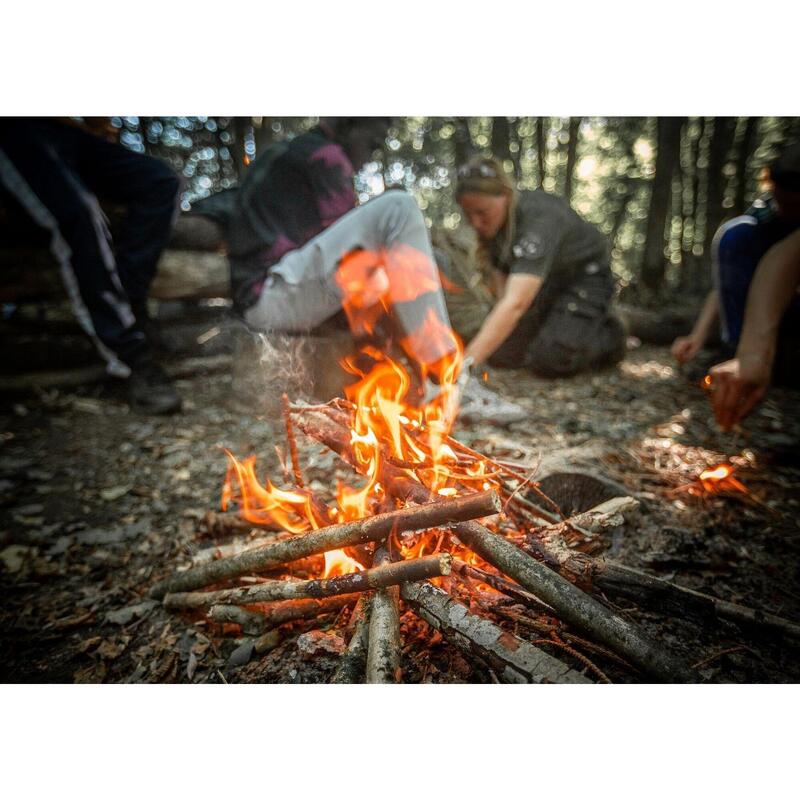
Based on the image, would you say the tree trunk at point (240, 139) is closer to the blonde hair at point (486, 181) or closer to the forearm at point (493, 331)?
the blonde hair at point (486, 181)

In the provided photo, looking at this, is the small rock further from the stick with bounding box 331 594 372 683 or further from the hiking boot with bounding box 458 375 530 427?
the hiking boot with bounding box 458 375 530 427

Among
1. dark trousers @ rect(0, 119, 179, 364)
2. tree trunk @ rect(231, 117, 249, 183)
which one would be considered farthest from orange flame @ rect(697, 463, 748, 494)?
dark trousers @ rect(0, 119, 179, 364)

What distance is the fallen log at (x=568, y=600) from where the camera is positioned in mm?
978

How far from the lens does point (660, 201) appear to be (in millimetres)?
6176

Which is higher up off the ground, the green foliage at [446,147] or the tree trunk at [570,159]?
the tree trunk at [570,159]

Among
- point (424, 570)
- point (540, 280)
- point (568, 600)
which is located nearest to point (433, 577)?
point (424, 570)

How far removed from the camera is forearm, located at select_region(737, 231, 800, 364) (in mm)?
1725

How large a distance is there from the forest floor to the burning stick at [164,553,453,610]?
0.13 meters

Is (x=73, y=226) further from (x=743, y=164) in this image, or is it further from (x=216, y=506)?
(x=743, y=164)

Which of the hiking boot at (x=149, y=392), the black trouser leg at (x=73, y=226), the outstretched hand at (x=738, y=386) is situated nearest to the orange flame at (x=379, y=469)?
the outstretched hand at (x=738, y=386)

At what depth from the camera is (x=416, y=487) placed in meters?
1.34
